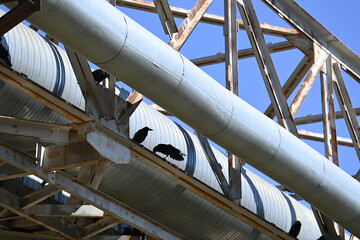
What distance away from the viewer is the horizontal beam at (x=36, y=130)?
9711mm

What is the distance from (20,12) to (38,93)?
1.87m

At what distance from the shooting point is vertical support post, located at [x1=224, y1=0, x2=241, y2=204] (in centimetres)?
1240

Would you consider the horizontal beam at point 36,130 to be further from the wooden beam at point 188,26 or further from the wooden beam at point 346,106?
the wooden beam at point 346,106

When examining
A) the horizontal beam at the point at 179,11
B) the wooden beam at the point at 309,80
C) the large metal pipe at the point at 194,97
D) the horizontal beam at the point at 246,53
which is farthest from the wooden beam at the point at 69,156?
the horizontal beam at the point at 246,53

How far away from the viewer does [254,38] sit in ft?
43.0

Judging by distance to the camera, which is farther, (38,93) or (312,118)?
(312,118)

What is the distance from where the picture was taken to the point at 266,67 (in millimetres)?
13211

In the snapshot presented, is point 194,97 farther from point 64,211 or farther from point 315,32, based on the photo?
point 315,32

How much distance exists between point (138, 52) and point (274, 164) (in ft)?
10.0

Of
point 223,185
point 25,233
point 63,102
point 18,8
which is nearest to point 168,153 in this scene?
point 223,185

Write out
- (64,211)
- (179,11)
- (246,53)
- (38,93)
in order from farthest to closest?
(246,53) → (179,11) → (64,211) → (38,93)

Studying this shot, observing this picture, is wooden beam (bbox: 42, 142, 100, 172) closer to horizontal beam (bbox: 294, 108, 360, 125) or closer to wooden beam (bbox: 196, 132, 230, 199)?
A: wooden beam (bbox: 196, 132, 230, 199)

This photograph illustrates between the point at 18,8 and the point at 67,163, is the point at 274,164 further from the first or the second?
the point at 18,8

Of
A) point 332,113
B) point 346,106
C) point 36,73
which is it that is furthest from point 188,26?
point 346,106
